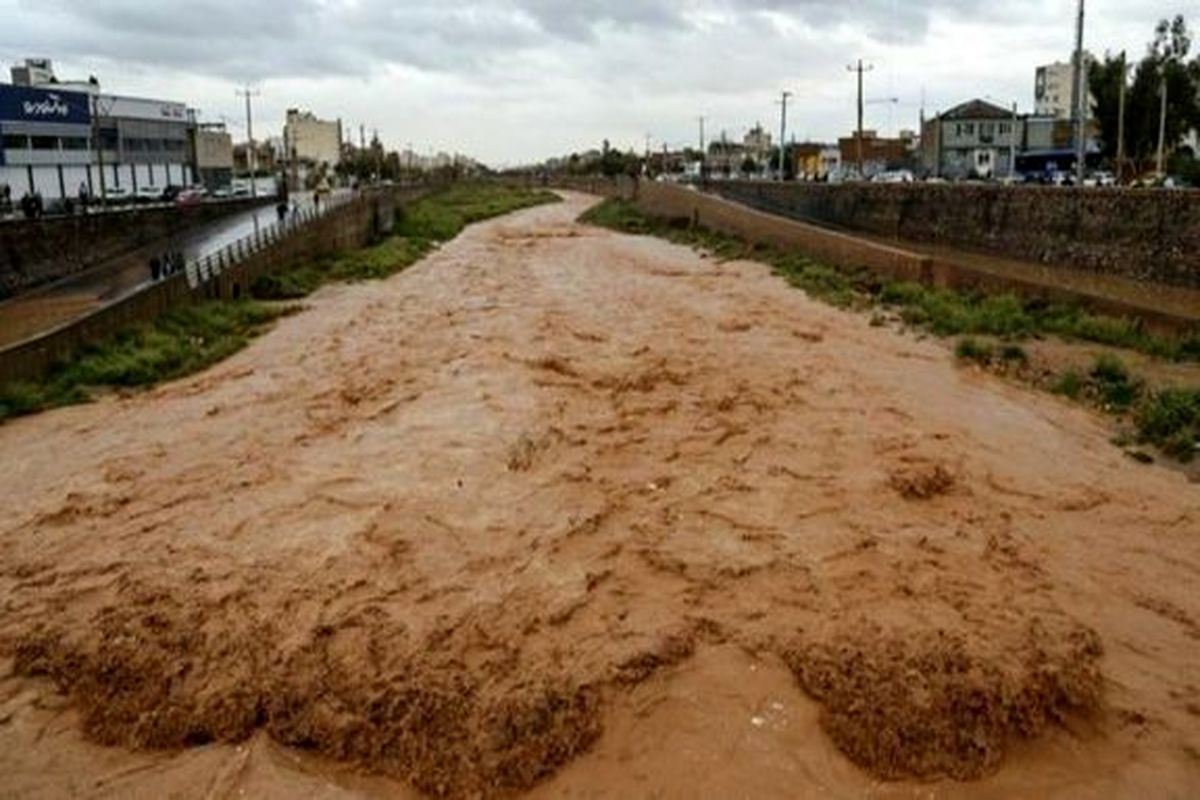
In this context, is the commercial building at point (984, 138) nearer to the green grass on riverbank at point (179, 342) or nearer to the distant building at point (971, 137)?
the distant building at point (971, 137)

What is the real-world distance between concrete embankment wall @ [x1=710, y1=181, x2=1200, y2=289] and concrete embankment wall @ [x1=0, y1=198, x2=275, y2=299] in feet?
90.5

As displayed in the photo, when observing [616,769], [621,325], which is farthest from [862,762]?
[621,325]

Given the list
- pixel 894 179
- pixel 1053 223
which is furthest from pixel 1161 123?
pixel 1053 223

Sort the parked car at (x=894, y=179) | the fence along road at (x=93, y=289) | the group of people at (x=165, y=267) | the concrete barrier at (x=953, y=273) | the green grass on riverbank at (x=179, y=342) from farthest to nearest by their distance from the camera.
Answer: the parked car at (x=894, y=179), the group of people at (x=165, y=267), the fence along road at (x=93, y=289), the concrete barrier at (x=953, y=273), the green grass on riverbank at (x=179, y=342)

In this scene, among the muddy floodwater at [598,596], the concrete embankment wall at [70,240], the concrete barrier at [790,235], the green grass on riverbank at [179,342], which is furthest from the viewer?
the concrete barrier at [790,235]

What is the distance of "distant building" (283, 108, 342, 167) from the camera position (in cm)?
13875

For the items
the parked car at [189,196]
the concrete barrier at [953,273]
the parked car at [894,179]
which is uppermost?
the parked car at [894,179]

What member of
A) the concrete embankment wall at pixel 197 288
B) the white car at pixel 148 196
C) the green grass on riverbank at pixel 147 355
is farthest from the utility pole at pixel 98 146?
the green grass on riverbank at pixel 147 355

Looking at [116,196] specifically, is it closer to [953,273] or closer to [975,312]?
[953,273]

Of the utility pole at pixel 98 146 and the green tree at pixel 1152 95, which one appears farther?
the green tree at pixel 1152 95

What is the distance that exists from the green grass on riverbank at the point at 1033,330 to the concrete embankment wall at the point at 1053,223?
4.15 meters

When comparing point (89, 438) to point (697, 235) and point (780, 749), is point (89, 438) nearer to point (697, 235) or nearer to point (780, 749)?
point (780, 749)

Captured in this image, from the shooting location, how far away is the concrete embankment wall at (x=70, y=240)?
26656 mm

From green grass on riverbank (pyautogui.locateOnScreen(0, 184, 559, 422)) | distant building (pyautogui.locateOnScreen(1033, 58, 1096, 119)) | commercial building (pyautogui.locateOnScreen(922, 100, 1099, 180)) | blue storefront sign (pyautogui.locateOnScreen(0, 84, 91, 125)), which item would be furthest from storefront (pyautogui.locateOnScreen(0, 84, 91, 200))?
distant building (pyautogui.locateOnScreen(1033, 58, 1096, 119))
